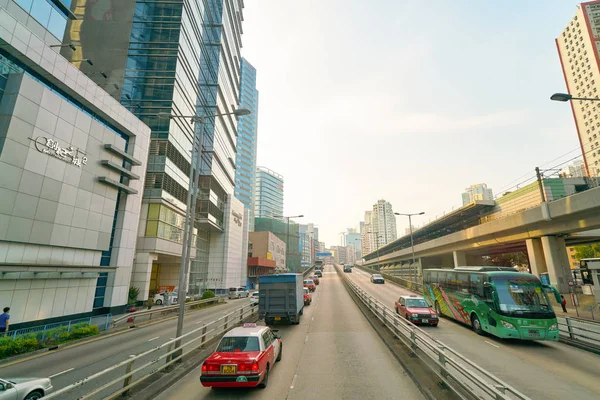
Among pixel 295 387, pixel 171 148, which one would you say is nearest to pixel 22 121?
pixel 171 148

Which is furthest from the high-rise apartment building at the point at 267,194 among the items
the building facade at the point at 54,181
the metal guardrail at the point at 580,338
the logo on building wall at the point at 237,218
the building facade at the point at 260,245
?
the metal guardrail at the point at 580,338

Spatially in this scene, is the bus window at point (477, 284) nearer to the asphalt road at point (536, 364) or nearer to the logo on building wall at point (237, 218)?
the asphalt road at point (536, 364)

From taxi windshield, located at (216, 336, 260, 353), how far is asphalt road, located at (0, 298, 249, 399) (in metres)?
4.44

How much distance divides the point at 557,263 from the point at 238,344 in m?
32.9

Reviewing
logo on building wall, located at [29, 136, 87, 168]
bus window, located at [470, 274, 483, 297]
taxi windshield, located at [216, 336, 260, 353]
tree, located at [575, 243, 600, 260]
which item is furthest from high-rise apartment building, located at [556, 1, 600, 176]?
Answer: logo on building wall, located at [29, 136, 87, 168]

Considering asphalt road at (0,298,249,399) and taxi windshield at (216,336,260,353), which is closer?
taxi windshield at (216,336,260,353)

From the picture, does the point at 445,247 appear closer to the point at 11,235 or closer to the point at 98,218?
the point at 98,218

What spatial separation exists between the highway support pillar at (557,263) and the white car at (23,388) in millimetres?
37152

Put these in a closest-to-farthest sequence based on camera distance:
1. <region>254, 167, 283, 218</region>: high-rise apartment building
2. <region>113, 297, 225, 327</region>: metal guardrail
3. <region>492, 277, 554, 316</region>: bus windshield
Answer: <region>492, 277, 554, 316</region>: bus windshield < <region>113, 297, 225, 327</region>: metal guardrail < <region>254, 167, 283, 218</region>: high-rise apartment building

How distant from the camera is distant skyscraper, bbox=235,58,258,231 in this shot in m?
124

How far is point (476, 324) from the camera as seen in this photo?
52.6 feet

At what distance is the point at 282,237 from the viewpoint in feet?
404

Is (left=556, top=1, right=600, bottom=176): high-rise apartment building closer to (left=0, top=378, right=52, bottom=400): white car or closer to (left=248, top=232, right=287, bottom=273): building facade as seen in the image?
(left=248, top=232, right=287, bottom=273): building facade

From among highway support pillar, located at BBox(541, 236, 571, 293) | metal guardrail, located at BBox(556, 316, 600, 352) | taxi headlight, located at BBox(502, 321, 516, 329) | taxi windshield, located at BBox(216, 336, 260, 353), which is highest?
highway support pillar, located at BBox(541, 236, 571, 293)
